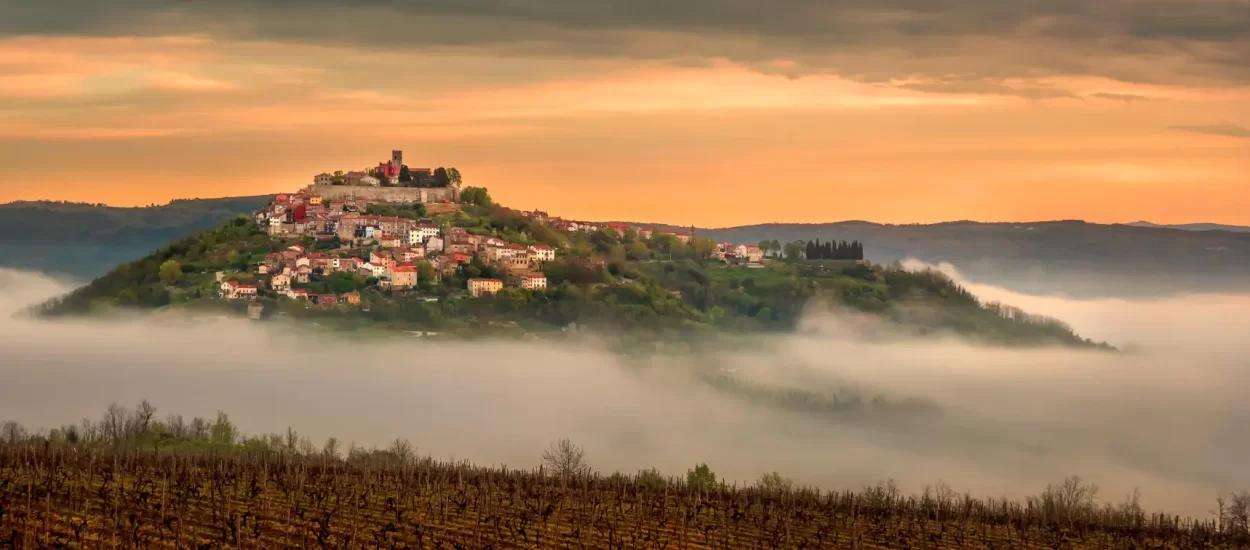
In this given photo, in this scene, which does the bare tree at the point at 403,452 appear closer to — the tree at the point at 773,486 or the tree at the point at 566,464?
the tree at the point at 566,464

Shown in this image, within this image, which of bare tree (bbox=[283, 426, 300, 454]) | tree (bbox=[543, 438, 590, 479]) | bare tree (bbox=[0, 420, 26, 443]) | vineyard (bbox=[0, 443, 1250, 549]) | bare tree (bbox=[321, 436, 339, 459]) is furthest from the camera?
bare tree (bbox=[283, 426, 300, 454])

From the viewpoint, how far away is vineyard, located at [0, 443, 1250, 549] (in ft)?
144

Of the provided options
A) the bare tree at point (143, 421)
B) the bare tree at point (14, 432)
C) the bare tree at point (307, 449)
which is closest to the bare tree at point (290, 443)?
the bare tree at point (307, 449)

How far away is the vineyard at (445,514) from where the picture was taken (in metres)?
44.0

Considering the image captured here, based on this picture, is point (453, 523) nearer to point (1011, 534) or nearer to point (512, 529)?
point (512, 529)

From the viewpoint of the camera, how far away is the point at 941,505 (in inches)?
2844

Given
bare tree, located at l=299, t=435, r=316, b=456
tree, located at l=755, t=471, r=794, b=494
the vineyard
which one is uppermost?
the vineyard

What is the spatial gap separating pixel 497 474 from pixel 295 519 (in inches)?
976

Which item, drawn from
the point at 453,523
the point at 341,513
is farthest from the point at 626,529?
the point at 341,513

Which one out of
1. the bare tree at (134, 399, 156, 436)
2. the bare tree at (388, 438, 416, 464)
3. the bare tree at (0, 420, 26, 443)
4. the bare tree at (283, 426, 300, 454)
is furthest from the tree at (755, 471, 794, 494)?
the bare tree at (134, 399, 156, 436)

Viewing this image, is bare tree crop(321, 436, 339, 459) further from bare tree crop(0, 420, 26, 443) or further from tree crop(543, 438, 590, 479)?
bare tree crop(0, 420, 26, 443)

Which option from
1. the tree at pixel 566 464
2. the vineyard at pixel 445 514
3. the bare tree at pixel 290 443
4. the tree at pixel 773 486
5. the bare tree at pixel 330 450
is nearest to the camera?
the vineyard at pixel 445 514

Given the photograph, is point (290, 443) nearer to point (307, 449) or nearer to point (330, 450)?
point (307, 449)

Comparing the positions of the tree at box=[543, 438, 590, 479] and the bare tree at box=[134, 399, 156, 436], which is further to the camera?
the bare tree at box=[134, 399, 156, 436]
